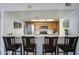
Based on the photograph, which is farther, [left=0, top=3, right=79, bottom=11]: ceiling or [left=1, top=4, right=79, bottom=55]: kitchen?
[left=1, top=4, right=79, bottom=55]: kitchen

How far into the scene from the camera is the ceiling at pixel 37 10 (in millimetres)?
5879

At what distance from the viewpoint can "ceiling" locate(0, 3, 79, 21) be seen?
19.3 feet

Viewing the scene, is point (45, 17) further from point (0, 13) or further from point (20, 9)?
point (0, 13)

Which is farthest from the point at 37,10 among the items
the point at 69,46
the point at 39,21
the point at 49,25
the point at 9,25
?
the point at 69,46

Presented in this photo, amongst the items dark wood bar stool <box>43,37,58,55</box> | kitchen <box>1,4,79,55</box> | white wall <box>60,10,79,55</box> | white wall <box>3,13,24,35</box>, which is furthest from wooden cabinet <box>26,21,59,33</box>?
dark wood bar stool <box>43,37,58,55</box>

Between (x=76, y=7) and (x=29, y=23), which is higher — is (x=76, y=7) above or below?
above

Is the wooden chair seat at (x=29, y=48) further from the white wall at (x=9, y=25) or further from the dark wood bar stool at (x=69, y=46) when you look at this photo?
the white wall at (x=9, y=25)

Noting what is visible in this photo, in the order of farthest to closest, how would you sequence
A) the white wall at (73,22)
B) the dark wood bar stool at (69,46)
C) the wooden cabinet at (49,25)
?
1. the wooden cabinet at (49,25)
2. the white wall at (73,22)
3. the dark wood bar stool at (69,46)

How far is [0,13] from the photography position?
246 inches

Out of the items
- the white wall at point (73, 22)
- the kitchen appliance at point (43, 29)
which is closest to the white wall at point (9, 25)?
the kitchen appliance at point (43, 29)

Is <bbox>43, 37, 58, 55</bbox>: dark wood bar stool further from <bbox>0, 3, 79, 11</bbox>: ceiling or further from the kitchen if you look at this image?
<bbox>0, 3, 79, 11</bbox>: ceiling

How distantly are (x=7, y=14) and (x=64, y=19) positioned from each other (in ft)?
8.00
